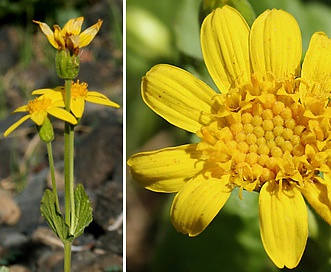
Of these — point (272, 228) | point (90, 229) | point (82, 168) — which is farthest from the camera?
point (82, 168)

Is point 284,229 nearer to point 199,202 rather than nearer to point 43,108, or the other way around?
point 199,202

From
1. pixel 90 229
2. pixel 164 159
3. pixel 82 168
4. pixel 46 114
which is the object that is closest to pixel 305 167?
pixel 164 159

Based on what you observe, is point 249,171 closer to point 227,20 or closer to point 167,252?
point 227,20

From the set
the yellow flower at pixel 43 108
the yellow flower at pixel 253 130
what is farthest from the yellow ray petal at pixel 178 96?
the yellow flower at pixel 43 108

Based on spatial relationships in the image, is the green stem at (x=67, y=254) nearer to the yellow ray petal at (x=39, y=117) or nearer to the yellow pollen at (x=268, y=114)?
the yellow ray petal at (x=39, y=117)

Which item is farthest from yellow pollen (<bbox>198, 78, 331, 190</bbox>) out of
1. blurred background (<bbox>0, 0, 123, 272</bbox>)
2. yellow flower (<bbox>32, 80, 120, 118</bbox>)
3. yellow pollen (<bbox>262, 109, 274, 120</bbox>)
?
blurred background (<bbox>0, 0, 123, 272</bbox>)

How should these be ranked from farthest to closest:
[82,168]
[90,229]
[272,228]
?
[82,168] → [90,229] → [272,228]

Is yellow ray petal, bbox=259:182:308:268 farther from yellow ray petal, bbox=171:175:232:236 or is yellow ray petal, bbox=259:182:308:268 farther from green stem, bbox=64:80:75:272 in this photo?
green stem, bbox=64:80:75:272
